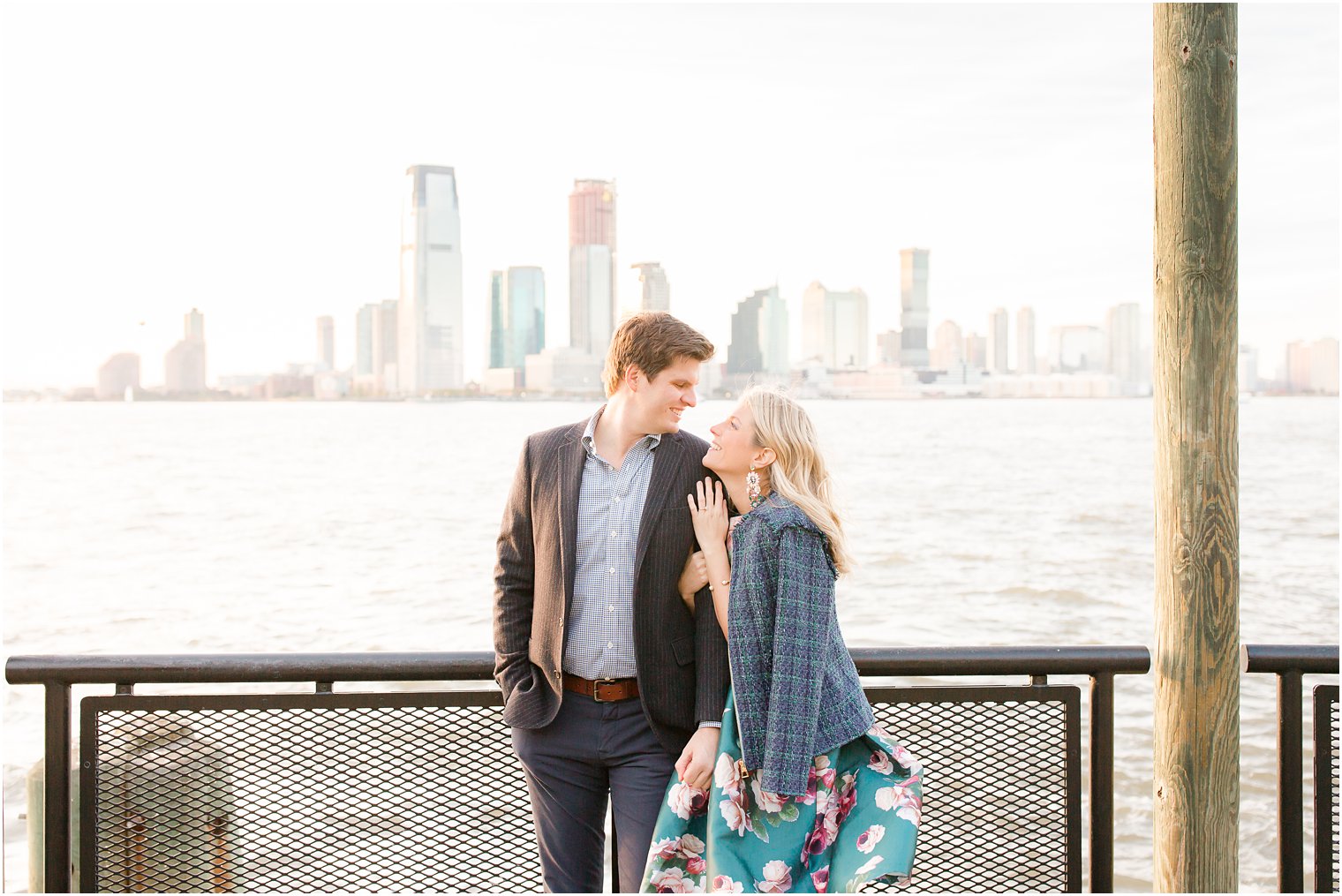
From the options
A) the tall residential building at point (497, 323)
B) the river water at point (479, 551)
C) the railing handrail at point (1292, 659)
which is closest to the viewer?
the railing handrail at point (1292, 659)

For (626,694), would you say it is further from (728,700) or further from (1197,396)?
(1197,396)

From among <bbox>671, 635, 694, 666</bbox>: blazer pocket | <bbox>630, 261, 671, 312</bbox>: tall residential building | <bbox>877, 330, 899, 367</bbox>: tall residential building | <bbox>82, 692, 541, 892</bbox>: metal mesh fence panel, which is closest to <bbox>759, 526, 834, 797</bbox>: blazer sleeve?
<bbox>671, 635, 694, 666</bbox>: blazer pocket

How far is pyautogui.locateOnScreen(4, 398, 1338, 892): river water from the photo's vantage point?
15.1 m

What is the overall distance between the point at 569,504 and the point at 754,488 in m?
0.44

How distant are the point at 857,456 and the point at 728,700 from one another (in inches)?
1895

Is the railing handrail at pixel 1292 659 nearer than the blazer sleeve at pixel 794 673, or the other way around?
the blazer sleeve at pixel 794 673

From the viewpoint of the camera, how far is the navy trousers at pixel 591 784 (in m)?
2.50

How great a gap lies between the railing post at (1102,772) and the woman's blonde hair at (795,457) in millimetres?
884

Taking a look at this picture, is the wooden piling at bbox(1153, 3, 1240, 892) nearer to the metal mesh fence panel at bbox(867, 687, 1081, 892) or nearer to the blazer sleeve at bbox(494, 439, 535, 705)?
the metal mesh fence panel at bbox(867, 687, 1081, 892)

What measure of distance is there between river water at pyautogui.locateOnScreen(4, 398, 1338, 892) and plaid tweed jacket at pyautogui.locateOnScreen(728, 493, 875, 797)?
0.62 ft

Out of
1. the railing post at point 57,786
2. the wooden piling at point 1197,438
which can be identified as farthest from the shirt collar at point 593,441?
the railing post at point 57,786

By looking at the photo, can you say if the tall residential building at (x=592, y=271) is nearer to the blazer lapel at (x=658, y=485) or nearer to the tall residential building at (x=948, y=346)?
the blazer lapel at (x=658, y=485)

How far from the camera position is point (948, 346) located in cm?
7006

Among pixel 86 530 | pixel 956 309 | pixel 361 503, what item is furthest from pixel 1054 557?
pixel 956 309
